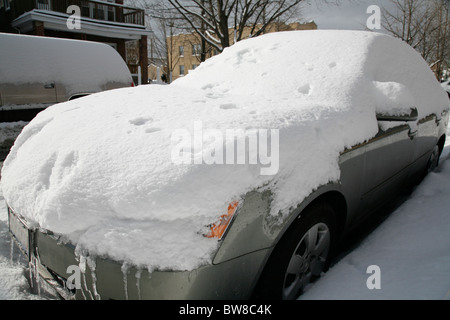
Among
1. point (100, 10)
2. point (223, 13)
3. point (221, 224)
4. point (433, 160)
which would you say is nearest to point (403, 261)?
point (221, 224)

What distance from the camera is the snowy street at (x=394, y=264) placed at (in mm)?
1686

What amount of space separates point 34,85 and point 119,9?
52.6 feet

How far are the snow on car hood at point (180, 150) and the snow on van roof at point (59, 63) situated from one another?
10.2 ft

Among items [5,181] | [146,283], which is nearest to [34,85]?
[5,181]

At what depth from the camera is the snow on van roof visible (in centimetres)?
451

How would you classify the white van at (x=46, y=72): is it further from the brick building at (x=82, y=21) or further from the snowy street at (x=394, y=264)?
the brick building at (x=82, y=21)

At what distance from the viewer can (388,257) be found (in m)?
2.02

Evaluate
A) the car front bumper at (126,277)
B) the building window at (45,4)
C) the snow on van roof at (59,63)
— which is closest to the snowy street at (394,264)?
the car front bumper at (126,277)

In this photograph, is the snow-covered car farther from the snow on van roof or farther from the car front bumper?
the snow on van roof

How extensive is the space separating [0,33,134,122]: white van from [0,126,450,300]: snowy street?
248cm
